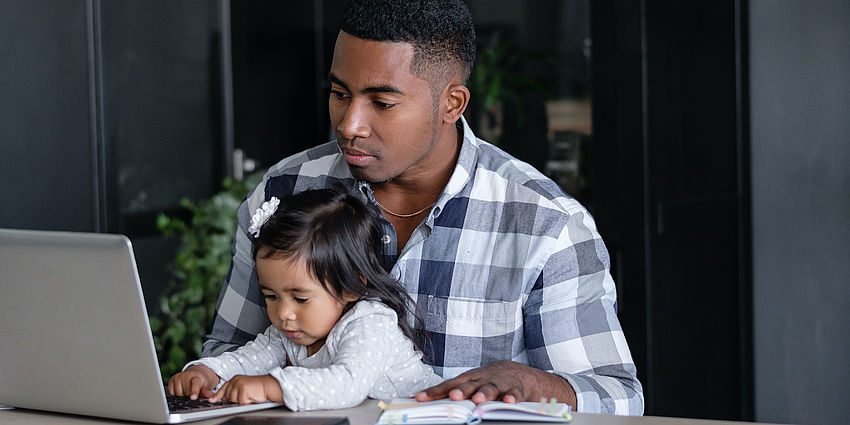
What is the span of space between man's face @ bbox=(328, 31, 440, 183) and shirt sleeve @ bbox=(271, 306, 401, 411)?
0.31m

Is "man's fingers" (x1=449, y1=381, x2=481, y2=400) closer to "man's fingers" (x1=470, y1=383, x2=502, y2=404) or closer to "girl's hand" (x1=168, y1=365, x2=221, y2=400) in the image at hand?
"man's fingers" (x1=470, y1=383, x2=502, y2=404)

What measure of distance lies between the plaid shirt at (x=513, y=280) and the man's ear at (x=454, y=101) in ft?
0.21

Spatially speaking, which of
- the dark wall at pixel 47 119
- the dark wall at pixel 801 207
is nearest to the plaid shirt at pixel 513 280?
the dark wall at pixel 47 119

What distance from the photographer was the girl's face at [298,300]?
1.64m

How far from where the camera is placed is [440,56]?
5.98 ft

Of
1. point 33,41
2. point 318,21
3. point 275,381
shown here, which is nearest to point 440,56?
point 275,381

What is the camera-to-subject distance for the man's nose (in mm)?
1730

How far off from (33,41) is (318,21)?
1749mm

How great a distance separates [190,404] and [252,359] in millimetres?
269

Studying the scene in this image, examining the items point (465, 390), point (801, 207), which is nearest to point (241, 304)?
point (465, 390)

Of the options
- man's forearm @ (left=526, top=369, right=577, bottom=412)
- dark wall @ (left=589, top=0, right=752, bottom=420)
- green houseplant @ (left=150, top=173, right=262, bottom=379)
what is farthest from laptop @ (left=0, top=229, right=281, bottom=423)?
dark wall @ (left=589, top=0, right=752, bottom=420)

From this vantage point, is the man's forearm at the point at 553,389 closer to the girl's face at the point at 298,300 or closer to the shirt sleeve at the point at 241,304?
the girl's face at the point at 298,300

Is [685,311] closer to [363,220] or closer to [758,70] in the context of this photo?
[758,70]

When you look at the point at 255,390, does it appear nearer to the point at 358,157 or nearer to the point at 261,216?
the point at 261,216
